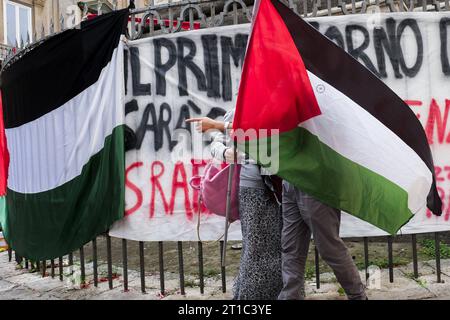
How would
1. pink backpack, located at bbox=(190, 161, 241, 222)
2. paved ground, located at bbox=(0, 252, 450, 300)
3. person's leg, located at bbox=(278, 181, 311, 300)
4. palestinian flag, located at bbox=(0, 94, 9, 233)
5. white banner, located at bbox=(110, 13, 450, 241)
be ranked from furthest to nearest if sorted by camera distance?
palestinian flag, located at bbox=(0, 94, 9, 233) < white banner, located at bbox=(110, 13, 450, 241) < paved ground, located at bbox=(0, 252, 450, 300) < pink backpack, located at bbox=(190, 161, 241, 222) < person's leg, located at bbox=(278, 181, 311, 300)

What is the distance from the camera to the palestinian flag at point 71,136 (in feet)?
12.3

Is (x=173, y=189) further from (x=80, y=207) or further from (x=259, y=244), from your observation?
(x=259, y=244)

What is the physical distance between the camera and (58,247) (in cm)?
399

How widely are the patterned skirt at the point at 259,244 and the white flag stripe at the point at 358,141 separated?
587 mm

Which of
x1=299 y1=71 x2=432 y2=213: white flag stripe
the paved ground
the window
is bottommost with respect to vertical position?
the paved ground

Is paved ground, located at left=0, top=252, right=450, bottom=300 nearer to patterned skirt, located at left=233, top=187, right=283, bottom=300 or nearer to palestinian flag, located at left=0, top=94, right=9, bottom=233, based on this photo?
patterned skirt, located at left=233, top=187, right=283, bottom=300

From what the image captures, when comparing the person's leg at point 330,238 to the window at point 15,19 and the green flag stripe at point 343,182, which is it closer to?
the green flag stripe at point 343,182

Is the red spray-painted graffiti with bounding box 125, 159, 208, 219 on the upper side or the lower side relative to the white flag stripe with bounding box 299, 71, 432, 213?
lower

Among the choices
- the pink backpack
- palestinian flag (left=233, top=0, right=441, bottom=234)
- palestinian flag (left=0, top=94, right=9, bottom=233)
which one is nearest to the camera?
palestinian flag (left=233, top=0, right=441, bottom=234)

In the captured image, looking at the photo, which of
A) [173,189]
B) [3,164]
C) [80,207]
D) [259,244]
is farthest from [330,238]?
[3,164]

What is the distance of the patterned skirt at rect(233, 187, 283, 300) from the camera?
9.04 feet

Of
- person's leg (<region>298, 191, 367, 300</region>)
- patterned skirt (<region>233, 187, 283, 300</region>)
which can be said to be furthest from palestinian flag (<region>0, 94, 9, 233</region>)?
person's leg (<region>298, 191, 367, 300</region>)

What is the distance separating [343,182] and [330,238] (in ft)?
1.21

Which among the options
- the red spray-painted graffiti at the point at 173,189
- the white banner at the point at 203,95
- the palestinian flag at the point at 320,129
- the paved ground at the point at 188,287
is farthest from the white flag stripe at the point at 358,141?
the red spray-painted graffiti at the point at 173,189
